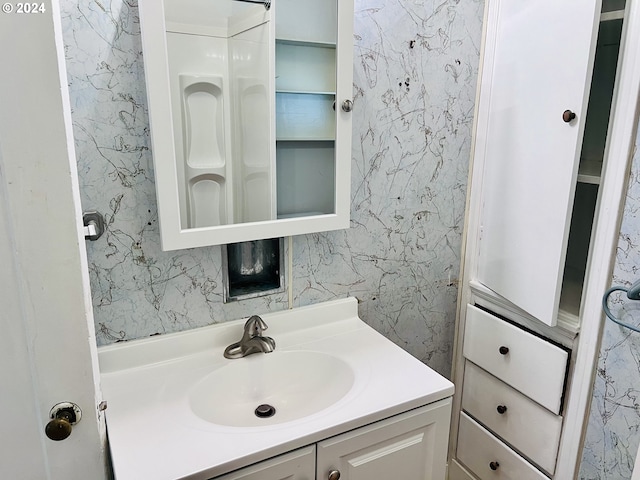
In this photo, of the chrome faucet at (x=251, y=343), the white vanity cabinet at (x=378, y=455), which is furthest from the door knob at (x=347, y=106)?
the white vanity cabinet at (x=378, y=455)

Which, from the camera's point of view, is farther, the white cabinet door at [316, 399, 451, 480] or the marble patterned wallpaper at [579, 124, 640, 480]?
the marble patterned wallpaper at [579, 124, 640, 480]

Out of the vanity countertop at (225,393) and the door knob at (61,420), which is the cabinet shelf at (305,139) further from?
the door knob at (61,420)

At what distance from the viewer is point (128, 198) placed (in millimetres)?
1082

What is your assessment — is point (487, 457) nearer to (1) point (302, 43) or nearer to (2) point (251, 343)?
(2) point (251, 343)

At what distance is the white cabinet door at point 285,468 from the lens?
86 cm

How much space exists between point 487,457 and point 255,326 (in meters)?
0.90

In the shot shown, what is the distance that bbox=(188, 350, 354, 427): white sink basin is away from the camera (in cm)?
110

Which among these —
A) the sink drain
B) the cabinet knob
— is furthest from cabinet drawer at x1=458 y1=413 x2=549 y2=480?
the cabinet knob

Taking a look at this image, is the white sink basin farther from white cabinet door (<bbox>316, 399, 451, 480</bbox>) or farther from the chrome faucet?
white cabinet door (<bbox>316, 399, 451, 480</bbox>)

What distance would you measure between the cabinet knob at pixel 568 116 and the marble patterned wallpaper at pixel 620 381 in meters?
0.15

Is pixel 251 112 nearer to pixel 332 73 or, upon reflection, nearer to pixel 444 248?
pixel 332 73

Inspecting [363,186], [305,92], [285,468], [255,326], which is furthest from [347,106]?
[285,468]

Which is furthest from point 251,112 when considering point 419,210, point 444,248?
point 444,248

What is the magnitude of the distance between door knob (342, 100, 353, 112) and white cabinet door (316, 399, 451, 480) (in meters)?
0.74
